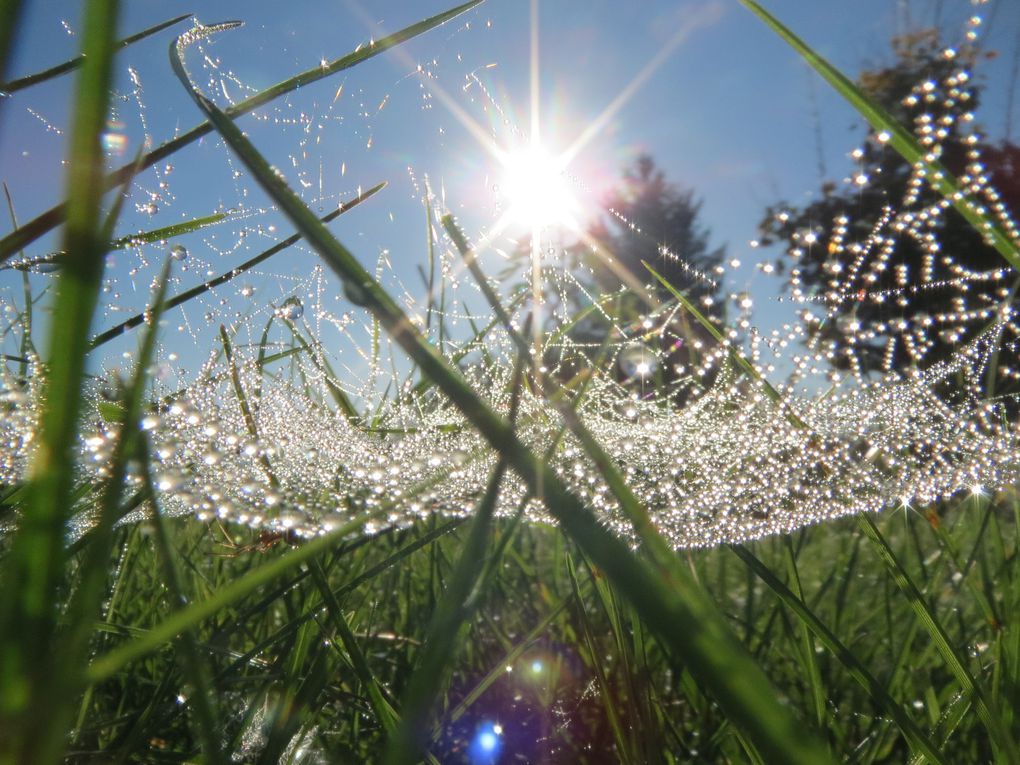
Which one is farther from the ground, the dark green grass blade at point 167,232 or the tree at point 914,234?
the tree at point 914,234

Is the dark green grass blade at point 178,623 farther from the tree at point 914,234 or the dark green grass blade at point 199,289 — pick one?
the tree at point 914,234

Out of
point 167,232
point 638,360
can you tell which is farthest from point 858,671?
point 638,360

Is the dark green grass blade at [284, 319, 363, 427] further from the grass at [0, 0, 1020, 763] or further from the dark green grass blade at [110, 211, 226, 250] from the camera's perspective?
the dark green grass blade at [110, 211, 226, 250]

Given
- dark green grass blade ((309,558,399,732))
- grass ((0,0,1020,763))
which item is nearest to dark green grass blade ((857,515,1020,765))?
grass ((0,0,1020,763))

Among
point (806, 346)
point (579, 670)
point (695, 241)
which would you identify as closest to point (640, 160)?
point (695, 241)

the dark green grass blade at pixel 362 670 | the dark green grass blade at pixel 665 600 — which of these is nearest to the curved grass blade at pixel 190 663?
the dark green grass blade at pixel 665 600

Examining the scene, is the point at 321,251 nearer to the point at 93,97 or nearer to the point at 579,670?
the point at 93,97
